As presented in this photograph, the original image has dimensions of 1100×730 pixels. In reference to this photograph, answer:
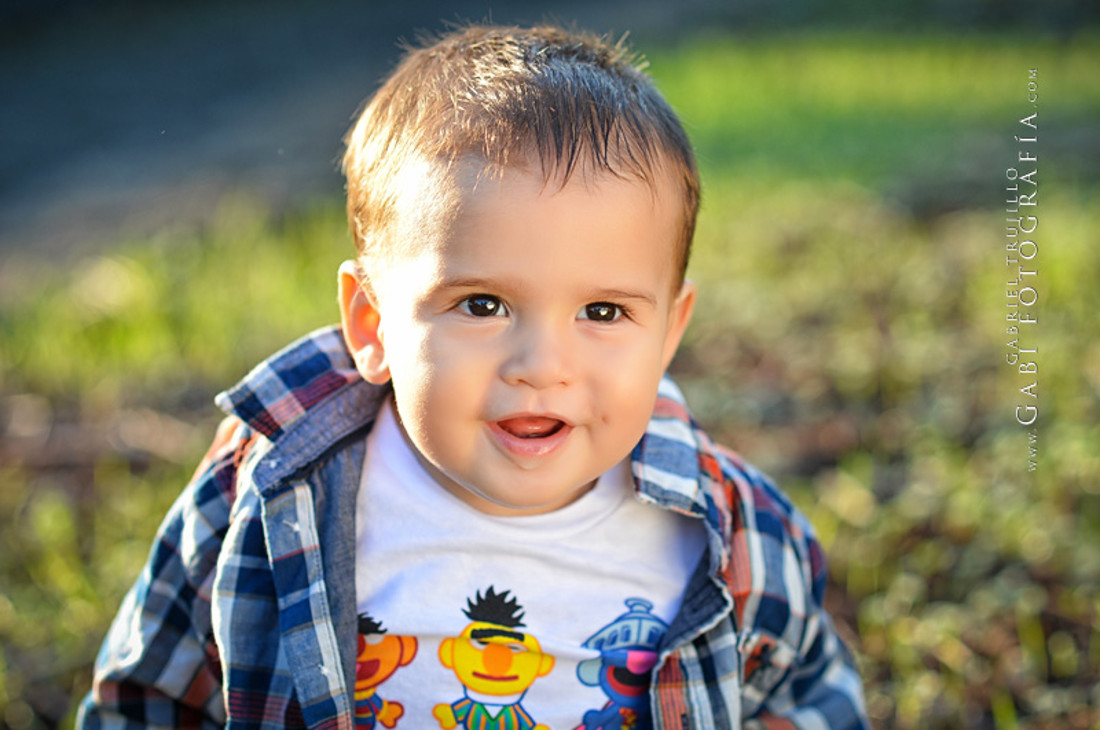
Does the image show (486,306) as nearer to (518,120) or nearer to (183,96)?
(518,120)

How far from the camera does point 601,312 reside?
4.90 feet

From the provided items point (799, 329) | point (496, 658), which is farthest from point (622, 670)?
point (799, 329)

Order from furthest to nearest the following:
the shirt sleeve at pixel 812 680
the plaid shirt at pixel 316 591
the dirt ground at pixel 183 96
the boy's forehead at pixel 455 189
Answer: the dirt ground at pixel 183 96, the shirt sleeve at pixel 812 680, the plaid shirt at pixel 316 591, the boy's forehead at pixel 455 189

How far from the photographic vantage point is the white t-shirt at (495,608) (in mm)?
1614

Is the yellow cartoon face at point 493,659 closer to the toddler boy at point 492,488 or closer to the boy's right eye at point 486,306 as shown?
the toddler boy at point 492,488

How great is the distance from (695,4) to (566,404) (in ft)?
30.9

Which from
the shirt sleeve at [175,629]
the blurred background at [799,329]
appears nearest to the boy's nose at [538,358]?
the shirt sleeve at [175,629]

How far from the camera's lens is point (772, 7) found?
9734 mm

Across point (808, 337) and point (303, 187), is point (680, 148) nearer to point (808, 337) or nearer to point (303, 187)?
point (808, 337)

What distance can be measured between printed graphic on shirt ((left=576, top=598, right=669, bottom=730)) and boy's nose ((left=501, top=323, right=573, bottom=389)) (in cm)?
46

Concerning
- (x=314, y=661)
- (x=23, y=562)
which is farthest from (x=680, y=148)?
(x=23, y=562)

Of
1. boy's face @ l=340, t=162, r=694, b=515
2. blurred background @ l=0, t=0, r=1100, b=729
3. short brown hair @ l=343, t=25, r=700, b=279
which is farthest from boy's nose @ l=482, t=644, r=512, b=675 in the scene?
blurred background @ l=0, t=0, r=1100, b=729

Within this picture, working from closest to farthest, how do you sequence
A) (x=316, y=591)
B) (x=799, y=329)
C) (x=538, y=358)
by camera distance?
(x=538, y=358) < (x=316, y=591) < (x=799, y=329)

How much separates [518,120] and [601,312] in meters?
0.29
